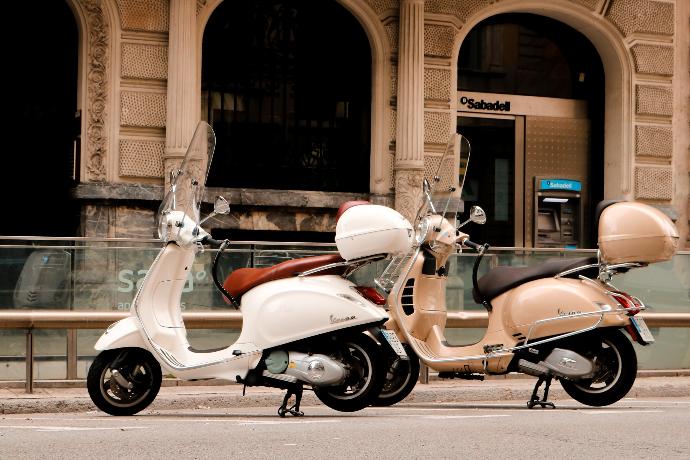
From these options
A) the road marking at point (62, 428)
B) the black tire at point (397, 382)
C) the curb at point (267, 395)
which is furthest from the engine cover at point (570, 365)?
the road marking at point (62, 428)

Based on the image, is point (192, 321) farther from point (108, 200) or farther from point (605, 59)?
point (605, 59)

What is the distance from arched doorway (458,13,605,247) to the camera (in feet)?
54.5

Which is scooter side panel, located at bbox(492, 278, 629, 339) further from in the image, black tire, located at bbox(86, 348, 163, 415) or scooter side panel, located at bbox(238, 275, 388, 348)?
black tire, located at bbox(86, 348, 163, 415)

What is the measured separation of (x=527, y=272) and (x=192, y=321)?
285 centimetres

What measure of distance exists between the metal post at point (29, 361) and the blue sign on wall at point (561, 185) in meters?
8.75

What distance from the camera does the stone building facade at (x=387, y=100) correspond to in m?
14.3

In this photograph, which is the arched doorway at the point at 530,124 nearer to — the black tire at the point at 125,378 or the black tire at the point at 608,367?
the black tire at the point at 608,367

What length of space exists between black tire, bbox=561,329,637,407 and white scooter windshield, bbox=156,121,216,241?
8.94 feet

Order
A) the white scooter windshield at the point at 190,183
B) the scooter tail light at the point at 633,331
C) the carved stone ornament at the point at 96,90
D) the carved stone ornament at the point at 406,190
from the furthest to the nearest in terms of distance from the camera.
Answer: the carved stone ornament at the point at 406,190 < the carved stone ornament at the point at 96,90 < the scooter tail light at the point at 633,331 < the white scooter windshield at the point at 190,183

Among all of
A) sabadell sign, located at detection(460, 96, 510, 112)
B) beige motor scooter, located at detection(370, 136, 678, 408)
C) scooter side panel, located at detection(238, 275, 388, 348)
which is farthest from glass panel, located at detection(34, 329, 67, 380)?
sabadell sign, located at detection(460, 96, 510, 112)

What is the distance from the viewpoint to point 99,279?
10.4 meters

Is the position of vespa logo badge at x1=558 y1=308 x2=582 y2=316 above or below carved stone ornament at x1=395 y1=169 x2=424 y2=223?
below

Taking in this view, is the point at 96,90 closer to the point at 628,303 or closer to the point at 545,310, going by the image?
the point at 545,310

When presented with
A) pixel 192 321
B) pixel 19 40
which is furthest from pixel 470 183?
pixel 192 321
